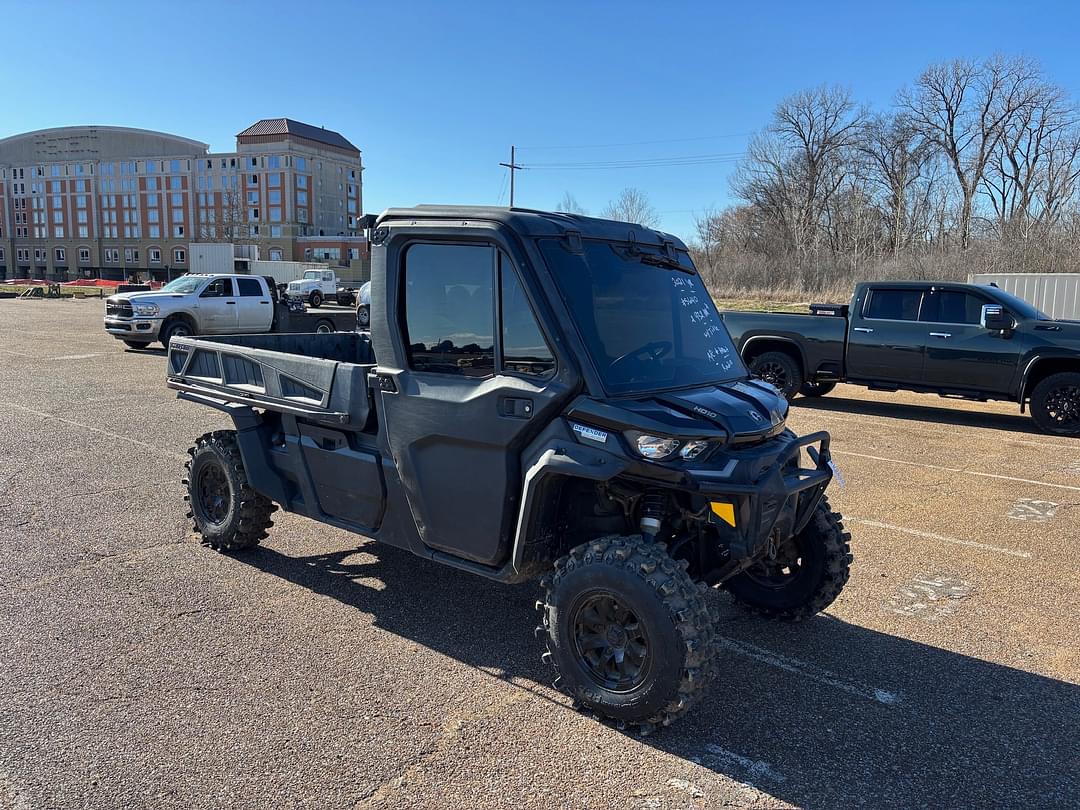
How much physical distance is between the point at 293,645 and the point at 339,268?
9932cm

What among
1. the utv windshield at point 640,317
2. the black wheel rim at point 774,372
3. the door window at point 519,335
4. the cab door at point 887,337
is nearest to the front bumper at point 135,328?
the black wheel rim at point 774,372

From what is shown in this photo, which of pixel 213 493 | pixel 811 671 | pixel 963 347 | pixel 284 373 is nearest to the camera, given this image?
pixel 811 671

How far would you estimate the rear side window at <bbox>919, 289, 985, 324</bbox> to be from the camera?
11.6m

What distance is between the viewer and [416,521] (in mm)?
4219

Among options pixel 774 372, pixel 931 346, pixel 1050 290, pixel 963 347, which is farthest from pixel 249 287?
pixel 1050 290

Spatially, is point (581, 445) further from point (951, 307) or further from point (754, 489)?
point (951, 307)

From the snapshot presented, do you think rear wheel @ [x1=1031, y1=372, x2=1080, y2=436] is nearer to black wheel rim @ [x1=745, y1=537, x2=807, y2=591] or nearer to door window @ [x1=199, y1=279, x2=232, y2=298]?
black wheel rim @ [x1=745, y1=537, x2=807, y2=591]

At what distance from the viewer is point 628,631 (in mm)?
3523

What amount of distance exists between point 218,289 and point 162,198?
354ft

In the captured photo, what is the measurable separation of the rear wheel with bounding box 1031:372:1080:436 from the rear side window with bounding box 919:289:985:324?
1299 millimetres

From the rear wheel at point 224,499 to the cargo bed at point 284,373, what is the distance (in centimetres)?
37

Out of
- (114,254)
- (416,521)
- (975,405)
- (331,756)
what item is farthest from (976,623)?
(114,254)

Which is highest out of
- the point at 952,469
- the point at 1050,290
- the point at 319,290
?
the point at 1050,290

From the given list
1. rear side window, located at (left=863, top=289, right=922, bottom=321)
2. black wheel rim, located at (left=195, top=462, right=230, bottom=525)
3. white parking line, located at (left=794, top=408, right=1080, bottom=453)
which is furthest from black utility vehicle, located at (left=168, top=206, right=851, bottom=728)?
rear side window, located at (left=863, top=289, right=922, bottom=321)
